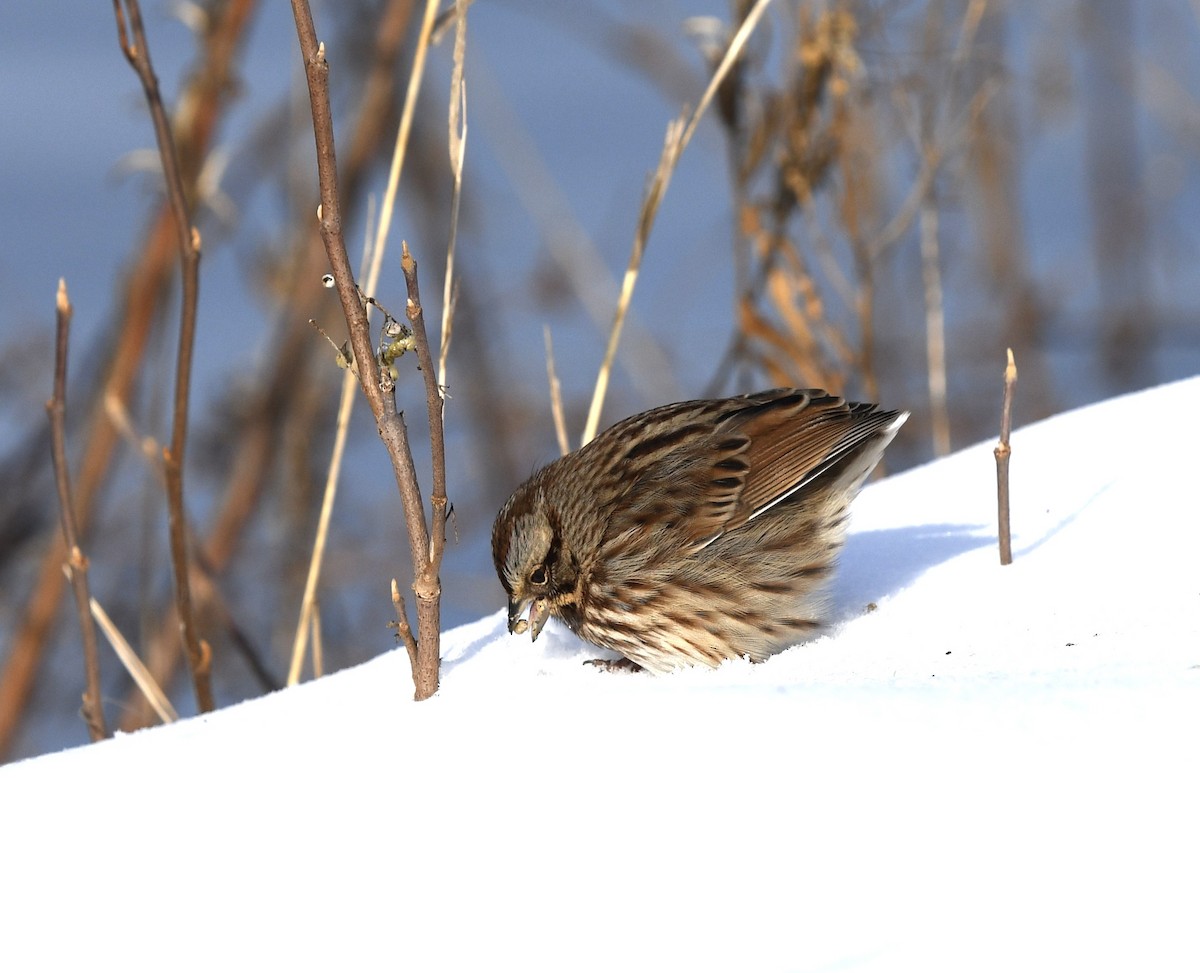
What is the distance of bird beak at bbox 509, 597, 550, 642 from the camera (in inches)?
91.9

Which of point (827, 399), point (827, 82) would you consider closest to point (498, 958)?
point (827, 399)

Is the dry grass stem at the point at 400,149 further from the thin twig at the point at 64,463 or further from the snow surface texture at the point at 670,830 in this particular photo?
the snow surface texture at the point at 670,830

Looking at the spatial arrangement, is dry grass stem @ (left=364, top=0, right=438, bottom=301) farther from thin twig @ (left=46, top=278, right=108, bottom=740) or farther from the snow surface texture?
the snow surface texture

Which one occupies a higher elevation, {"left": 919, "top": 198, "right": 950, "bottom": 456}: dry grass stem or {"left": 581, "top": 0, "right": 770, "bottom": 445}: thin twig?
{"left": 581, "top": 0, "right": 770, "bottom": 445}: thin twig

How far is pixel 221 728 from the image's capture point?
1.93 meters

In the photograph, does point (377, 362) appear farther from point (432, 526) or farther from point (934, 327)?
point (934, 327)

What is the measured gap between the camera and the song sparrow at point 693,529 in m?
2.27

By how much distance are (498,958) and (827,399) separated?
1573 millimetres

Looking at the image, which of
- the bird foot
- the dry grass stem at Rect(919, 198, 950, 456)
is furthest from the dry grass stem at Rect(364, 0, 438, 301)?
the dry grass stem at Rect(919, 198, 950, 456)

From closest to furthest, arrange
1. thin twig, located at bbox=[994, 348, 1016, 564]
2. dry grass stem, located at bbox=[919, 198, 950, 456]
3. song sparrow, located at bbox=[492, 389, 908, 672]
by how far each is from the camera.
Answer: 1. thin twig, located at bbox=[994, 348, 1016, 564]
2. song sparrow, located at bbox=[492, 389, 908, 672]
3. dry grass stem, located at bbox=[919, 198, 950, 456]

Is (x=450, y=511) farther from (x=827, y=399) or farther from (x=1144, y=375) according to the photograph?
(x=1144, y=375)

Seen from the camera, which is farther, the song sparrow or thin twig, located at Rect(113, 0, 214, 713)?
thin twig, located at Rect(113, 0, 214, 713)

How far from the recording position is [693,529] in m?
2.38

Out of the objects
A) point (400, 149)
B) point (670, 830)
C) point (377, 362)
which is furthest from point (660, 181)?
point (670, 830)
